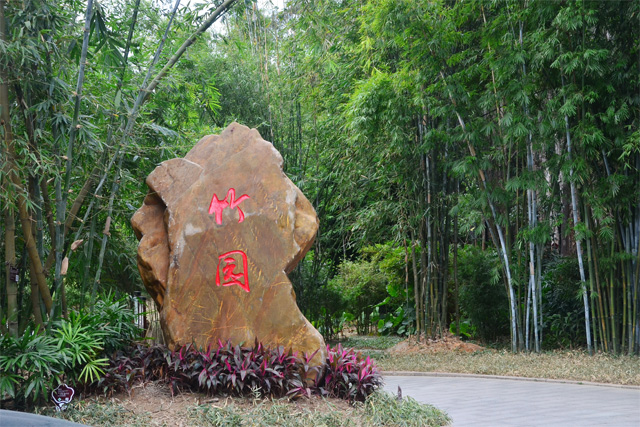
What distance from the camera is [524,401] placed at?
470 cm

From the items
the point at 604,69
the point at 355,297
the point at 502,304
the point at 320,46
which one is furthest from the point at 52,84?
the point at 355,297

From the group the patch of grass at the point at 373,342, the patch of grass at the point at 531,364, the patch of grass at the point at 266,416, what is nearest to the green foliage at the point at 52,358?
the patch of grass at the point at 266,416

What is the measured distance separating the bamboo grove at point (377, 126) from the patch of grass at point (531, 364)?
41 centimetres

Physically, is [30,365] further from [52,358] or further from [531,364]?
[531,364]

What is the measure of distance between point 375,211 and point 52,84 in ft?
16.0

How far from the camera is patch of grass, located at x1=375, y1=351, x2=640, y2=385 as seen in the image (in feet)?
18.1

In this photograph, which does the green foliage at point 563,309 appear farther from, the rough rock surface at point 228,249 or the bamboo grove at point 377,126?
the rough rock surface at point 228,249

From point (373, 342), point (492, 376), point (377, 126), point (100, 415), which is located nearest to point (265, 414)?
point (100, 415)

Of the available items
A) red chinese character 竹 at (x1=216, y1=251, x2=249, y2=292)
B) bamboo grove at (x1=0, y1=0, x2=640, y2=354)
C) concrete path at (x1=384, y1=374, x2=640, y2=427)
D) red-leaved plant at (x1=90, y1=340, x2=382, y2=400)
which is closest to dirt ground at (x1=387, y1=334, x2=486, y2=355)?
bamboo grove at (x1=0, y1=0, x2=640, y2=354)

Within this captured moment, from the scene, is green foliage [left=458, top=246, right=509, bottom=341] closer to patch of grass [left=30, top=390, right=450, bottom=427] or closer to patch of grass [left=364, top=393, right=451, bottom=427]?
patch of grass [left=364, top=393, right=451, bottom=427]

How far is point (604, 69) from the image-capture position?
6074mm

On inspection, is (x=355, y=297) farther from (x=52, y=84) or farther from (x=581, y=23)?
(x=52, y=84)

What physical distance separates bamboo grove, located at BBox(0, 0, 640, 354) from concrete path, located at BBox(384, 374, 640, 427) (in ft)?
5.13

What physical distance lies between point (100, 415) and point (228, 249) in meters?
1.31
